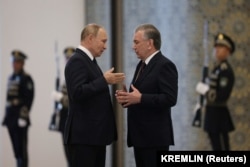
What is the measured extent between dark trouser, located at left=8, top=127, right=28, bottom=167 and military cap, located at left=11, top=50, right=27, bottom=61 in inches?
21.1

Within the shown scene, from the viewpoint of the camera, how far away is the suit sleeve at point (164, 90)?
78.2 inches

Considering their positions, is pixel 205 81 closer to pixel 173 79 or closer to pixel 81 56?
pixel 173 79

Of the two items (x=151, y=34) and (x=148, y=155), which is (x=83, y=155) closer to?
(x=148, y=155)

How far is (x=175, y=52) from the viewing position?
3.31 m

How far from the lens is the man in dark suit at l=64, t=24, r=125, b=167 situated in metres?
1.97

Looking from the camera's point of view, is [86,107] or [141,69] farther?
[141,69]

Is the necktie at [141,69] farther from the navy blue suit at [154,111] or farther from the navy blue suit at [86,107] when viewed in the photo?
the navy blue suit at [86,107]

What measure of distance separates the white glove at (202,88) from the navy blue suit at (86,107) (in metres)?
1.39

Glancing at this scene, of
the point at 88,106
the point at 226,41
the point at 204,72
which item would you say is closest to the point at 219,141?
the point at 204,72

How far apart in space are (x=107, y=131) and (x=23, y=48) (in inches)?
59.7

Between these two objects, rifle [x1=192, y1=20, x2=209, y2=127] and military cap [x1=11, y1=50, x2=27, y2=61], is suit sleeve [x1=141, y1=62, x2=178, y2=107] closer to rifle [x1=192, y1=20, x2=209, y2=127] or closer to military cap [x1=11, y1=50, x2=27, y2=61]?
rifle [x1=192, y1=20, x2=209, y2=127]

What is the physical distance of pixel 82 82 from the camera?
6.39ft

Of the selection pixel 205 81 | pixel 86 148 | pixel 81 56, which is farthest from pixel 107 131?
pixel 205 81

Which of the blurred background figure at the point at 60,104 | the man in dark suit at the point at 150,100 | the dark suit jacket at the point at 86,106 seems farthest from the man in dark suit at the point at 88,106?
the blurred background figure at the point at 60,104
